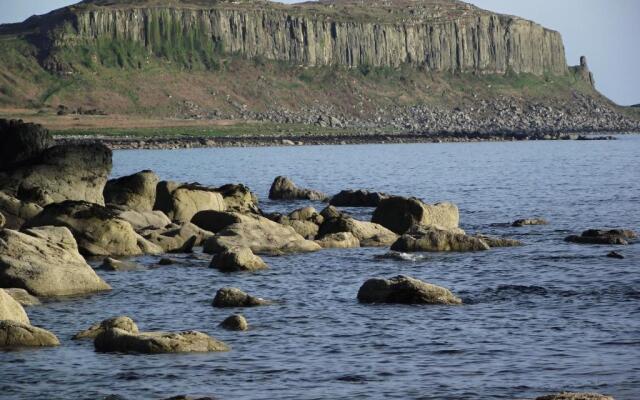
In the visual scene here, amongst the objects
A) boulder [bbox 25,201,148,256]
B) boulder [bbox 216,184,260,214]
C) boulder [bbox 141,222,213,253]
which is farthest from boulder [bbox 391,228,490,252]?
boulder [bbox 216,184,260,214]

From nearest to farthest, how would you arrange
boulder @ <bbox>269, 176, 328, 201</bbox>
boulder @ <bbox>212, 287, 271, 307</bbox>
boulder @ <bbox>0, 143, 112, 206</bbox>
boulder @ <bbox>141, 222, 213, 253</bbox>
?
boulder @ <bbox>212, 287, 271, 307</bbox>
boulder @ <bbox>141, 222, 213, 253</bbox>
boulder @ <bbox>0, 143, 112, 206</bbox>
boulder @ <bbox>269, 176, 328, 201</bbox>

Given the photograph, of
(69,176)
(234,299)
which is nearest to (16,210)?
(69,176)

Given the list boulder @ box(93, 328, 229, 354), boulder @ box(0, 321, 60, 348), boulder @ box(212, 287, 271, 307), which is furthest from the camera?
boulder @ box(212, 287, 271, 307)

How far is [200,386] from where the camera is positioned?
22828mm

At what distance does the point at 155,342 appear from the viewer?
25.7m

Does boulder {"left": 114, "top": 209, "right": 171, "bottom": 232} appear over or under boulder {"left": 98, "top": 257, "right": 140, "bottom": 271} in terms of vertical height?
over

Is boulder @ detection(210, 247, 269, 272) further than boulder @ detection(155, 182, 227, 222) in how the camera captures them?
No

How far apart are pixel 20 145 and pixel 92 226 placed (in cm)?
1331

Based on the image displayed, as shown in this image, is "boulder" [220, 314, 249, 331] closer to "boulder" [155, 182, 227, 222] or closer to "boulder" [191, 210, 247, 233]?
"boulder" [191, 210, 247, 233]

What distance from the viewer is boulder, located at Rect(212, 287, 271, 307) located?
32.3 m

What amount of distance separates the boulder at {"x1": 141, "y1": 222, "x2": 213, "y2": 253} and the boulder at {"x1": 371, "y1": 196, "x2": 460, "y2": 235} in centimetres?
832

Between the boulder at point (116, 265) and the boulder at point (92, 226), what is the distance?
2889mm

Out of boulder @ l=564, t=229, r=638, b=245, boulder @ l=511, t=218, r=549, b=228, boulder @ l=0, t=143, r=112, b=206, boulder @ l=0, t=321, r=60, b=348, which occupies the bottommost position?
boulder @ l=511, t=218, r=549, b=228

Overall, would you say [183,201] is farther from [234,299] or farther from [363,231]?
[234,299]
